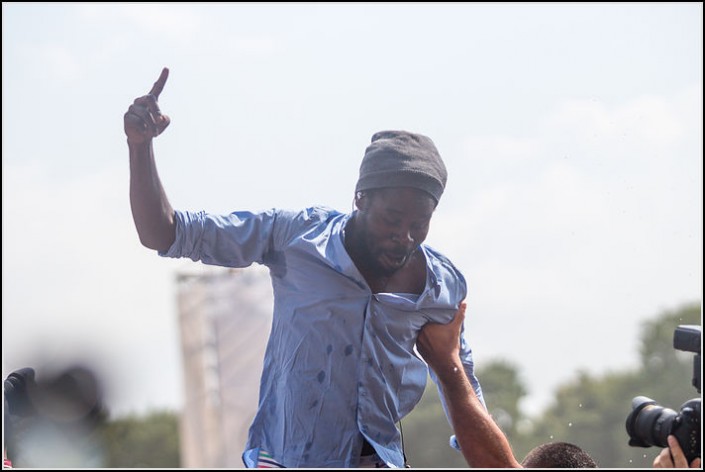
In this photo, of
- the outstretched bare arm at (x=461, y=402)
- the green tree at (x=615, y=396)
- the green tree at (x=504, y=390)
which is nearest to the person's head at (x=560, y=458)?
the outstretched bare arm at (x=461, y=402)

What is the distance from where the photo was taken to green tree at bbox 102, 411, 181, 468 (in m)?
45.5

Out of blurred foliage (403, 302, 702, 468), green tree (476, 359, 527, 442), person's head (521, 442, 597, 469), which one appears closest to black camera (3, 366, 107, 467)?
person's head (521, 442, 597, 469)

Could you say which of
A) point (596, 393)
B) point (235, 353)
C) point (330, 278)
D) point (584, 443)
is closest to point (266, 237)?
point (330, 278)

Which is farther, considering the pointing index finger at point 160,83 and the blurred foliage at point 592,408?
the blurred foliage at point 592,408

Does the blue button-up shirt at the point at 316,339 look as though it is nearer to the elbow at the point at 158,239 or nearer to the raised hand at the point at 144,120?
the elbow at the point at 158,239

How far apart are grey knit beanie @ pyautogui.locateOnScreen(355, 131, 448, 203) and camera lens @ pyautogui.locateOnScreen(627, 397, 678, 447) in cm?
102

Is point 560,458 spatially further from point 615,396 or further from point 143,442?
point 143,442

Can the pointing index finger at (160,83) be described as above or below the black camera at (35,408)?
above

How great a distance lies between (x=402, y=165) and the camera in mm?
4039

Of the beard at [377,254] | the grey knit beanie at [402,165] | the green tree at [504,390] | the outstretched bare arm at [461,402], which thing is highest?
the grey knit beanie at [402,165]

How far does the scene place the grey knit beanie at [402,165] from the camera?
13.2 ft

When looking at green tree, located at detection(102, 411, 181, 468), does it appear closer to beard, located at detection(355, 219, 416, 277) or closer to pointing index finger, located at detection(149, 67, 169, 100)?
beard, located at detection(355, 219, 416, 277)

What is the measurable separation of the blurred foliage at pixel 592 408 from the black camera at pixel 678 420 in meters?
29.0

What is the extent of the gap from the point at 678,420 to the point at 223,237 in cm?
163
